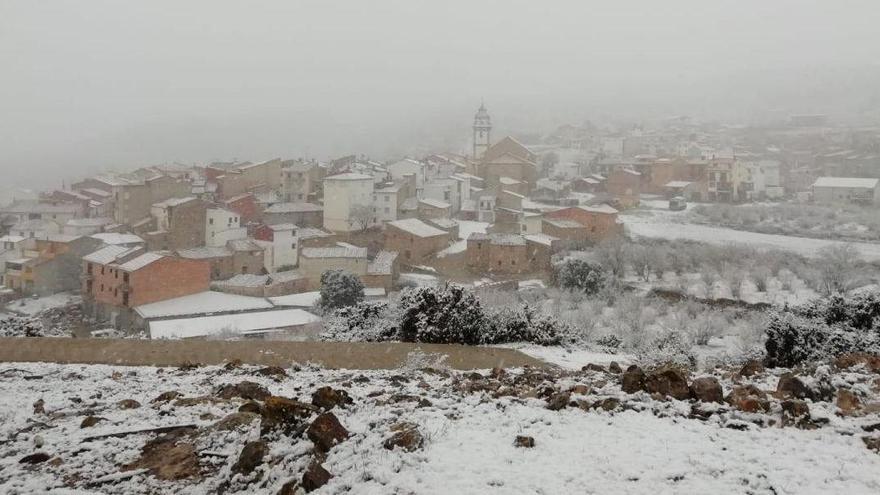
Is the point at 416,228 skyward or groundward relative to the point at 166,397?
groundward

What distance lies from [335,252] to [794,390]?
72.0 feet

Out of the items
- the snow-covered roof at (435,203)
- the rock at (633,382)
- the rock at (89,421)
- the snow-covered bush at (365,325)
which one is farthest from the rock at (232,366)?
the snow-covered roof at (435,203)

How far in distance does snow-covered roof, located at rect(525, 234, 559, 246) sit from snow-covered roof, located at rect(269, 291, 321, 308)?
9109 millimetres

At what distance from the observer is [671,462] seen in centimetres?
350

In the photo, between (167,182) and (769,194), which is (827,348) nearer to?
(167,182)

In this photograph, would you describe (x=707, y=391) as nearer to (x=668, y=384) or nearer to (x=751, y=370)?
(x=668, y=384)

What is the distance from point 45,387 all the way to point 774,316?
25.9 feet

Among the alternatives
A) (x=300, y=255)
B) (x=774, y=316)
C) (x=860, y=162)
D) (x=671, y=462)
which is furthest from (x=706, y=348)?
(x=860, y=162)

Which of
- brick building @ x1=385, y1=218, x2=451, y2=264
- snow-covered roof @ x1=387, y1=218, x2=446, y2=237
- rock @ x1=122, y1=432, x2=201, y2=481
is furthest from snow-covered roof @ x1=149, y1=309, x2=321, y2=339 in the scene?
rock @ x1=122, y1=432, x2=201, y2=481

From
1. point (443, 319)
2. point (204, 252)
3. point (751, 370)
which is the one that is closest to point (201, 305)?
point (204, 252)

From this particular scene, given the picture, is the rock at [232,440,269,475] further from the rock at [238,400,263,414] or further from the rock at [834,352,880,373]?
the rock at [834,352,880,373]

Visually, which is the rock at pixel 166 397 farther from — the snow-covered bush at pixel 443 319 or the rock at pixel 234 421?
the snow-covered bush at pixel 443 319

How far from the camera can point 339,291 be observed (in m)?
21.0

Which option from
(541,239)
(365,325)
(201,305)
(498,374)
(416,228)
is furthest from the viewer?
(416,228)
